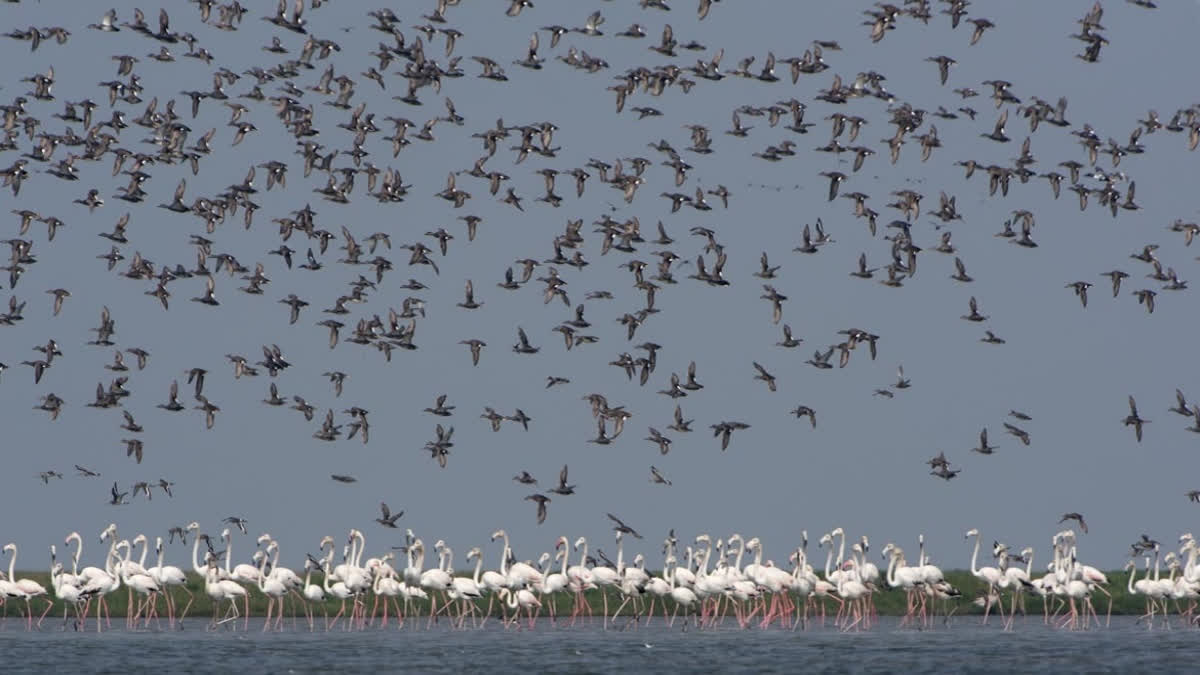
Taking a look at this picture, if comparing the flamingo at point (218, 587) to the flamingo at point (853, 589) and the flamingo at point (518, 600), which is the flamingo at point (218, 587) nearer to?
the flamingo at point (518, 600)

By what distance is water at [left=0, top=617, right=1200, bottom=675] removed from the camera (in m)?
56.2

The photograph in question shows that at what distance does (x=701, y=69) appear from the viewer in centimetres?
6919

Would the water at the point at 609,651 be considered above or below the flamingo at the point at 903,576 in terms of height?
below

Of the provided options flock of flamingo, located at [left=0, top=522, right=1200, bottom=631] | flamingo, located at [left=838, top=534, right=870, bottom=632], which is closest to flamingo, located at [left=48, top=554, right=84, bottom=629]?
flock of flamingo, located at [left=0, top=522, right=1200, bottom=631]

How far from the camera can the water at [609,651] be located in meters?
56.2

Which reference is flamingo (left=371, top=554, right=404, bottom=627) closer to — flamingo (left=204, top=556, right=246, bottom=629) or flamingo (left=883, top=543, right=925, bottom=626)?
flamingo (left=204, top=556, right=246, bottom=629)

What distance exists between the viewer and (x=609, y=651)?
202 ft

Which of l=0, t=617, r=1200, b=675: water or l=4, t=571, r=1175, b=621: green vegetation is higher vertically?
l=4, t=571, r=1175, b=621: green vegetation

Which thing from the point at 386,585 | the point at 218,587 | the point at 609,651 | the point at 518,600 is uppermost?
the point at 386,585

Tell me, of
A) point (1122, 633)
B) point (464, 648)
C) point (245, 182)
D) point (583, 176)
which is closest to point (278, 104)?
point (245, 182)

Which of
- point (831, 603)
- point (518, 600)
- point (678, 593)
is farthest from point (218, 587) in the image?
point (831, 603)

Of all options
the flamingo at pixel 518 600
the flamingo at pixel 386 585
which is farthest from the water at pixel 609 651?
the flamingo at pixel 386 585

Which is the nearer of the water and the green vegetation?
the water

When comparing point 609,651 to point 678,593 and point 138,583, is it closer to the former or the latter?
point 678,593
